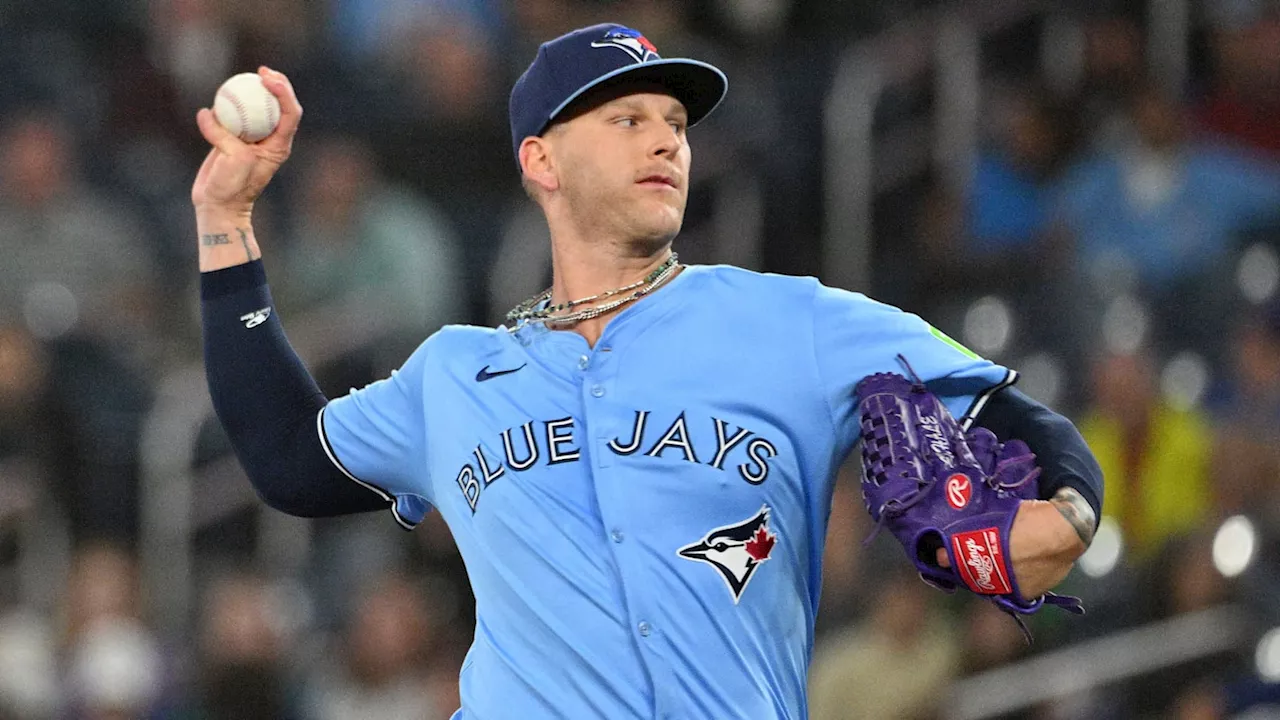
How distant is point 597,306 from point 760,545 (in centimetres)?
63

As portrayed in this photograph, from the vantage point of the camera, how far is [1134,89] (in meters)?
8.19

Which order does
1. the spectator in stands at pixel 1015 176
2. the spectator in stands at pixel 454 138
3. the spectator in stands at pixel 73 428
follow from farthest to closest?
the spectator in stands at pixel 454 138 → the spectator in stands at pixel 1015 176 → the spectator in stands at pixel 73 428

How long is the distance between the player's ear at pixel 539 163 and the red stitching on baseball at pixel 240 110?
22.6 inches

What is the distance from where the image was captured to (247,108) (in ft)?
12.0

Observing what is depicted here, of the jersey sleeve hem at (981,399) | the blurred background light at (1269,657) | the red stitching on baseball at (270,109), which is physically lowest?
the blurred background light at (1269,657)

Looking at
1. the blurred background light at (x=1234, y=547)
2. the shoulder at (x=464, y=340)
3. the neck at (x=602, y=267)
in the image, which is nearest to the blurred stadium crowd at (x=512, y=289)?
the blurred background light at (x=1234, y=547)

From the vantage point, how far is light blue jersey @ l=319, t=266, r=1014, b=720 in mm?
3053

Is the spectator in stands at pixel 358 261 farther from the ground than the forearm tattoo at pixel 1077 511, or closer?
closer

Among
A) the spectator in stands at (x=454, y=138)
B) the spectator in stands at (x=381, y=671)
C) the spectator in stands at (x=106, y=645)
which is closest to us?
the spectator in stands at (x=106, y=645)

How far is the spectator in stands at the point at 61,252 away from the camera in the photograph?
7.66 m

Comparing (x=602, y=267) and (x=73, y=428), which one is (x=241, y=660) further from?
(x=602, y=267)

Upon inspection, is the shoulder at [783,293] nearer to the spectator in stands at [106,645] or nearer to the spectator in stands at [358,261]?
the spectator in stands at [106,645]

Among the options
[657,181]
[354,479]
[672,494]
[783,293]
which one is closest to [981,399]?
[783,293]

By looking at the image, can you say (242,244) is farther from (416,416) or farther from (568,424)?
(568,424)
